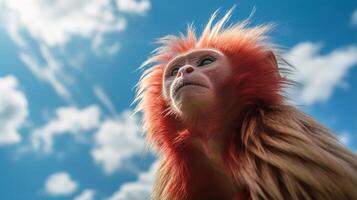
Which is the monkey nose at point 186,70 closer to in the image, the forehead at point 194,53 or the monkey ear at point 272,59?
the forehead at point 194,53

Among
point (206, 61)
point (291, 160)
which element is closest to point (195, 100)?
point (206, 61)

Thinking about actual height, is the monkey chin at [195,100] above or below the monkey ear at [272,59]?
below

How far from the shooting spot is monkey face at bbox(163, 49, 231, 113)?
382cm

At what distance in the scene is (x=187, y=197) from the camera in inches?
153

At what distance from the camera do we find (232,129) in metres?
3.76

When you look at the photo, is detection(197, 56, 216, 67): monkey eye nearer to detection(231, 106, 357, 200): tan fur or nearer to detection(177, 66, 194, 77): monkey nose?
detection(177, 66, 194, 77): monkey nose

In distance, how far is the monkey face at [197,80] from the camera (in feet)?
12.5

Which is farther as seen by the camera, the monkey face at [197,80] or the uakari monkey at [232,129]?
the monkey face at [197,80]

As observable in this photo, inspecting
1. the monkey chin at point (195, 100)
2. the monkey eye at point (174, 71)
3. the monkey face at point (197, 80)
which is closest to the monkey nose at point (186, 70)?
the monkey face at point (197, 80)

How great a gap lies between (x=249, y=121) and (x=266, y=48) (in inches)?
34.4

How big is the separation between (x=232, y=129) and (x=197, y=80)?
46 cm

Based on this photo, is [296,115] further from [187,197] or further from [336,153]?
[187,197]

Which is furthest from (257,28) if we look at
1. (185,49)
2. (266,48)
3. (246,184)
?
(246,184)

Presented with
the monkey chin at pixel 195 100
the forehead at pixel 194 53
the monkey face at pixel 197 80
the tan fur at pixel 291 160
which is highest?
the forehead at pixel 194 53
